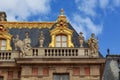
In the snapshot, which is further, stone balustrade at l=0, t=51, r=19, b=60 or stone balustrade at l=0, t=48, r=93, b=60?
stone balustrade at l=0, t=51, r=19, b=60

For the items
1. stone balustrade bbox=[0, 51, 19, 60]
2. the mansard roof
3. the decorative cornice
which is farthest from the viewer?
the decorative cornice

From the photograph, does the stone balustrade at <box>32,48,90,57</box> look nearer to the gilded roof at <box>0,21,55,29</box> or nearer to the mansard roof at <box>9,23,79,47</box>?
the mansard roof at <box>9,23,79,47</box>

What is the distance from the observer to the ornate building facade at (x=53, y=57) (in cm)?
3722

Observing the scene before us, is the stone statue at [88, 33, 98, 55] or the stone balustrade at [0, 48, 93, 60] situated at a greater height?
the stone statue at [88, 33, 98, 55]

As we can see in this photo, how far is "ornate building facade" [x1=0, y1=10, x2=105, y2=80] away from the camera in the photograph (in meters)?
37.2

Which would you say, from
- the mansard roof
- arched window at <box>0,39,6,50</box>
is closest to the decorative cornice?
the mansard roof

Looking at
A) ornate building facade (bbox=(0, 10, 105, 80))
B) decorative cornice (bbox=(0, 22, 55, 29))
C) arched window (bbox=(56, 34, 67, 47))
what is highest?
decorative cornice (bbox=(0, 22, 55, 29))

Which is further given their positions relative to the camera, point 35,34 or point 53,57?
point 35,34

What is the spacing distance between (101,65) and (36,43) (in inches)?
235

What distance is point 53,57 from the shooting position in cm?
3744

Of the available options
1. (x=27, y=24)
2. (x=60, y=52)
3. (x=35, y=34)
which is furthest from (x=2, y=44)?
(x=60, y=52)

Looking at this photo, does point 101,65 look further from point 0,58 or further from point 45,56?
point 0,58

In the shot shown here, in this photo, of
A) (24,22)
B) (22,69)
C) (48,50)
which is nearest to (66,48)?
(48,50)

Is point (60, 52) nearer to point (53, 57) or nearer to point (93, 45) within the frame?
point (53, 57)
